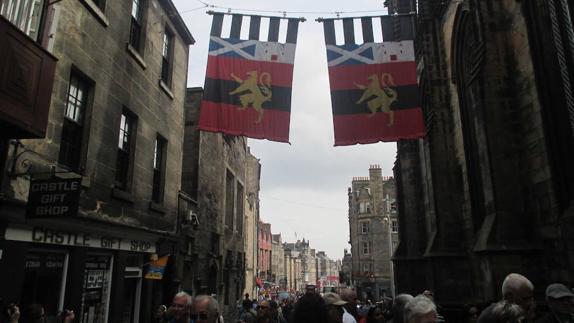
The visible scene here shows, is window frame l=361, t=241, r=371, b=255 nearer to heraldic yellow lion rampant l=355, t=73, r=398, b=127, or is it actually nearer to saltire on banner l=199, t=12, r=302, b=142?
heraldic yellow lion rampant l=355, t=73, r=398, b=127

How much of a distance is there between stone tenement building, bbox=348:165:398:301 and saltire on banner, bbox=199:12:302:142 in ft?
153

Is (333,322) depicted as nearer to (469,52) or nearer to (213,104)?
(213,104)

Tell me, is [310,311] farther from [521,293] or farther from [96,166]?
[96,166]

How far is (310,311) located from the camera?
3115 millimetres

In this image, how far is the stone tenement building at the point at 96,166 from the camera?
6.52 m

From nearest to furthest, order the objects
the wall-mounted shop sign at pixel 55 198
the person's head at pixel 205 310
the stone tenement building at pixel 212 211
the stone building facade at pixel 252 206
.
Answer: the person's head at pixel 205 310 < the wall-mounted shop sign at pixel 55 198 < the stone tenement building at pixel 212 211 < the stone building facade at pixel 252 206

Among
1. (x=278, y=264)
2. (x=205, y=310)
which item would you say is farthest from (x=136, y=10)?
(x=278, y=264)

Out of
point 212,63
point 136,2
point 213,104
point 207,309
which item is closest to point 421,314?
point 207,309

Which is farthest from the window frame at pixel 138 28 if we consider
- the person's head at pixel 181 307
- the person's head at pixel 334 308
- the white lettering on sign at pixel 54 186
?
the person's head at pixel 334 308

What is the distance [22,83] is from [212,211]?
13.0 meters

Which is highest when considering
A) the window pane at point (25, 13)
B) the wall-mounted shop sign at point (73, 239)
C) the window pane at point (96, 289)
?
the window pane at point (25, 13)

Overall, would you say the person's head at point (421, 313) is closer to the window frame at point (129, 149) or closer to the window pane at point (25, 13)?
the window pane at point (25, 13)

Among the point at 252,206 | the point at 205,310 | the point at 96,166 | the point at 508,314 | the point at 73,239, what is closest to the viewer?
the point at 508,314

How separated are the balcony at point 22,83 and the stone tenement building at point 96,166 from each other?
28 mm
